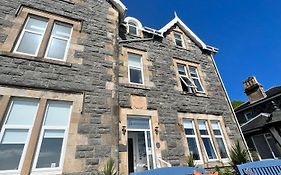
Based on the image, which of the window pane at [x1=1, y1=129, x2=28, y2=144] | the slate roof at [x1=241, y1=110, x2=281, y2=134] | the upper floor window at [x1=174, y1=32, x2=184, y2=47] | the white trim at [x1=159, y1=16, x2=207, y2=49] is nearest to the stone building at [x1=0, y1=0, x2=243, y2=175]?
the window pane at [x1=1, y1=129, x2=28, y2=144]

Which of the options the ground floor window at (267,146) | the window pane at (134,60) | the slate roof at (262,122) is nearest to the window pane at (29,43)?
the window pane at (134,60)

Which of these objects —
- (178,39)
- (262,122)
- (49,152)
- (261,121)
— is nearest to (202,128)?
Answer: (178,39)

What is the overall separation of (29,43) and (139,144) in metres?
5.74

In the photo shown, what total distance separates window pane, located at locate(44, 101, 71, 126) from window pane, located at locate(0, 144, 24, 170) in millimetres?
913

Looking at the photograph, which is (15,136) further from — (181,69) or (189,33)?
(189,33)

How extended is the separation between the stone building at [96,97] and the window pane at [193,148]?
0.04 metres

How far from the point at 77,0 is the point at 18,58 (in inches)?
166

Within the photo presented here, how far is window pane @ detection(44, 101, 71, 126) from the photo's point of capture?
5090 mm

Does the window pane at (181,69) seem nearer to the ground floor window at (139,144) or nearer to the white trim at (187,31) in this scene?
the white trim at (187,31)

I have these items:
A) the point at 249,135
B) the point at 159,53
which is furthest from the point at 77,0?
the point at 249,135

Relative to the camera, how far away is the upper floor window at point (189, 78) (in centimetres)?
932

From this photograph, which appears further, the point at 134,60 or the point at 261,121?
the point at 261,121

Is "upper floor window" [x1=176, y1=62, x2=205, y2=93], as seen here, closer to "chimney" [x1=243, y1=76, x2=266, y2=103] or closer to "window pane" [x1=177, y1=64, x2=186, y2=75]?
"window pane" [x1=177, y1=64, x2=186, y2=75]

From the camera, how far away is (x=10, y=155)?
4273 mm
